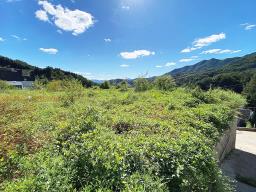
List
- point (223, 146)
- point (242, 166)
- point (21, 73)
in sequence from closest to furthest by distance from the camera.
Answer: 1. point (223, 146)
2. point (242, 166)
3. point (21, 73)

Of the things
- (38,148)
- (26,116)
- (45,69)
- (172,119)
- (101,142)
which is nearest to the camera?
(101,142)

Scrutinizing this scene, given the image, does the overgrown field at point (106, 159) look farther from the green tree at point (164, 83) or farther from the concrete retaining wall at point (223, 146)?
the green tree at point (164, 83)

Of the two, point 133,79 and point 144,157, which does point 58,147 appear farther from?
point 133,79

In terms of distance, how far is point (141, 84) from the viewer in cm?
1450

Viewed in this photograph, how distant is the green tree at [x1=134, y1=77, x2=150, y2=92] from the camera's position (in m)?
14.3

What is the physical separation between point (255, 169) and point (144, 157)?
7.62m

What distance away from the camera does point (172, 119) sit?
516 cm

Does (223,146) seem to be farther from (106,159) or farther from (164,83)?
(164,83)

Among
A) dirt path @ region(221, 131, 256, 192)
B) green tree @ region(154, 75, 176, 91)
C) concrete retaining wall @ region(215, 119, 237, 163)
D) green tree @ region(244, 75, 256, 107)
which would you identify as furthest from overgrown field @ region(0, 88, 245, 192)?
green tree @ region(244, 75, 256, 107)

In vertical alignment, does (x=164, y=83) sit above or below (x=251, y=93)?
above

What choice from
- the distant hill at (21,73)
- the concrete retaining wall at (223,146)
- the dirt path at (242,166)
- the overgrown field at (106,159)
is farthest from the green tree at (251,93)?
the overgrown field at (106,159)

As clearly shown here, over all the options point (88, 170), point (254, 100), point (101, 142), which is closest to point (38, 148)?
point (101, 142)

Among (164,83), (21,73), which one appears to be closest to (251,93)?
(164,83)

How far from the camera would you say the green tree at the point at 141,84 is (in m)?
14.3
